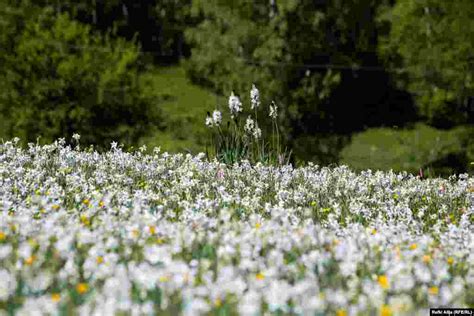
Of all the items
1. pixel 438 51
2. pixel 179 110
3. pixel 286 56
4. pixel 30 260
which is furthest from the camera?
pixel 179 110

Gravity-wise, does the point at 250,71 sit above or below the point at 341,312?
above

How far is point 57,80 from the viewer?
1530 centimetres

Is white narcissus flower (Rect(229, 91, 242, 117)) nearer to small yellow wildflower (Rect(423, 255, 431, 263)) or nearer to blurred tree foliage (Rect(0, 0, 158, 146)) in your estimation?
small yellow wildflower (Rect(423, 255, 431, 263))

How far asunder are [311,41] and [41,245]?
1936cm

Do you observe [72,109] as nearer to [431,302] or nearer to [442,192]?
[442,192]

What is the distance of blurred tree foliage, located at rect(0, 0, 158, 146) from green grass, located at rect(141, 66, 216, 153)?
169cm

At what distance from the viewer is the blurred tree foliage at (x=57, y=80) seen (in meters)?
15.3

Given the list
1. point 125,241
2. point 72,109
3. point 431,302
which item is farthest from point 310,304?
point 72,109

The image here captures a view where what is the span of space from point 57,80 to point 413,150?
1388 centimetres

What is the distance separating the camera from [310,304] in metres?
2.98

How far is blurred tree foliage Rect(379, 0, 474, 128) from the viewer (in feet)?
75.6

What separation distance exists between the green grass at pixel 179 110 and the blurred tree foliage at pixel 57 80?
1.69 meters

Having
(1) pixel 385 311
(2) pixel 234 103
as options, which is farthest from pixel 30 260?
(2) pixel 234 103

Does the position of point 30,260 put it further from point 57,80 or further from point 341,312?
point 57,80
